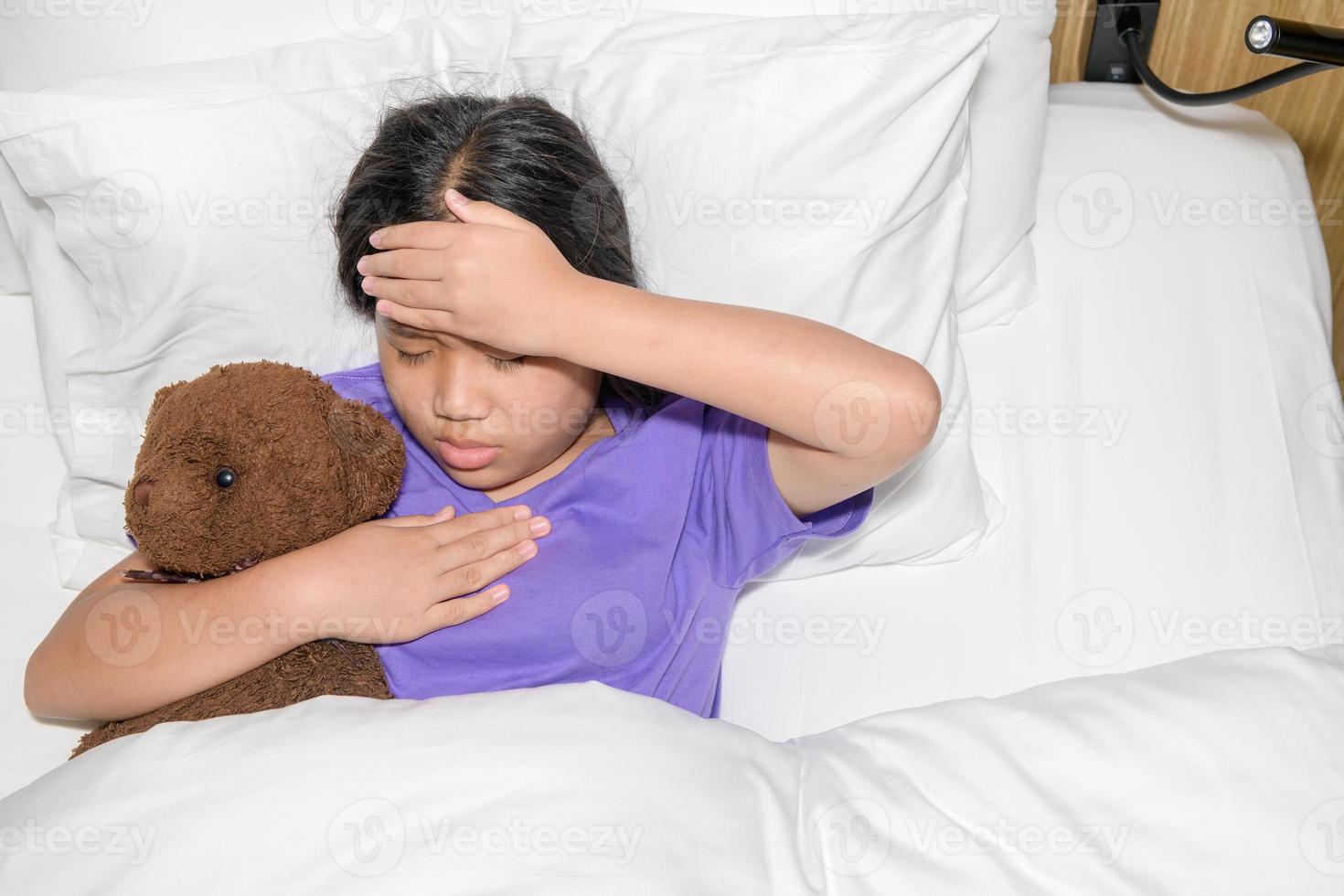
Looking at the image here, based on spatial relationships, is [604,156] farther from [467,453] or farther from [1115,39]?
[1115,39]

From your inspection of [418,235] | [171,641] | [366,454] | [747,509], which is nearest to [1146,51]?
[747,509]

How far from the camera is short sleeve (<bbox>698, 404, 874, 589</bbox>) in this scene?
0.92 meters

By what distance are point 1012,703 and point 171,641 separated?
0.67 metres

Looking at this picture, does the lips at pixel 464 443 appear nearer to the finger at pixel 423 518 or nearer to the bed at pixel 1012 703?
the finger at pixel 423 518

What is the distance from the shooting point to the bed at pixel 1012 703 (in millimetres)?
702

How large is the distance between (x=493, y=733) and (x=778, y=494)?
12.6 inches

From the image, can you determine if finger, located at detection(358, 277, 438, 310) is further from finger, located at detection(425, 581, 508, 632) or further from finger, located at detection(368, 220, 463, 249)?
finger, located at detection(425, 581, 508, 632)

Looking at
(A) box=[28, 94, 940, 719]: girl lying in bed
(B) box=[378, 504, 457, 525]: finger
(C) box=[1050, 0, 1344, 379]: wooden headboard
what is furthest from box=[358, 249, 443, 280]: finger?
(C) box=[1050, 0, 1344, 379]: wooden headboard

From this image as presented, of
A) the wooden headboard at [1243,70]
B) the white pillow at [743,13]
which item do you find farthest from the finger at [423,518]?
the wooden headboard at [1243,70]

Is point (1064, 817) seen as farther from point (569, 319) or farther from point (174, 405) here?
point (174, 405)

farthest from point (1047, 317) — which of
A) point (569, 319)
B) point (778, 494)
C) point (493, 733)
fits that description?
point (493, 733)

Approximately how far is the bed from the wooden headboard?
74 millimetres

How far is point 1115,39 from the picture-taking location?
133 centimetres

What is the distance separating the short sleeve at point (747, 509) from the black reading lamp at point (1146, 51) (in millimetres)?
549
